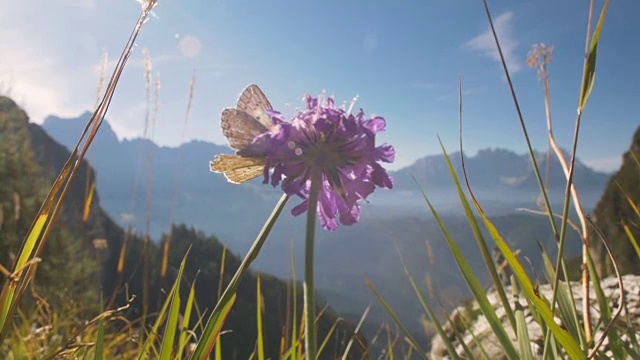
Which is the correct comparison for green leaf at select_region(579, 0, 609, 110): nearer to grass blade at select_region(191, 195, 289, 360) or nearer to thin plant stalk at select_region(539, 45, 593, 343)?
thin plant stalk at select_region(539, 45, 593, 343)

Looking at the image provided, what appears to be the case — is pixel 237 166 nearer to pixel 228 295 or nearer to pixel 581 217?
pixel 228 295

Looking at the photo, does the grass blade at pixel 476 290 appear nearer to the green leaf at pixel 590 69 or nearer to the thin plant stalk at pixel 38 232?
the green leaf at pixel 590 69

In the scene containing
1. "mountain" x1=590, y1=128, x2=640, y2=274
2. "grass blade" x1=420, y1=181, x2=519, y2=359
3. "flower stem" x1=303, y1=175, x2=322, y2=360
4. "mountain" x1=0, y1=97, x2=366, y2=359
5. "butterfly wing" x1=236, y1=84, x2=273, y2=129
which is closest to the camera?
"flower stem" x1=303, y1=175, x2=322, y2=360

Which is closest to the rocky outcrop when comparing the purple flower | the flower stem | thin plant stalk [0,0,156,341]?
A: the purple flower

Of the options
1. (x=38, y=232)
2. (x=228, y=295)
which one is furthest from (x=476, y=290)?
(x=38, y=232)

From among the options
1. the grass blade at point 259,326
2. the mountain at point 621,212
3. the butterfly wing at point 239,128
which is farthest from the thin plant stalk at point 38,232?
the mountain at point 621,212

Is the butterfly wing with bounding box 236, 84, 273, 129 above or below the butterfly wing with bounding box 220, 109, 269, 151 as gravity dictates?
above

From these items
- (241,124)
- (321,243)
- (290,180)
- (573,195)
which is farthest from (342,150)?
(321,243)
